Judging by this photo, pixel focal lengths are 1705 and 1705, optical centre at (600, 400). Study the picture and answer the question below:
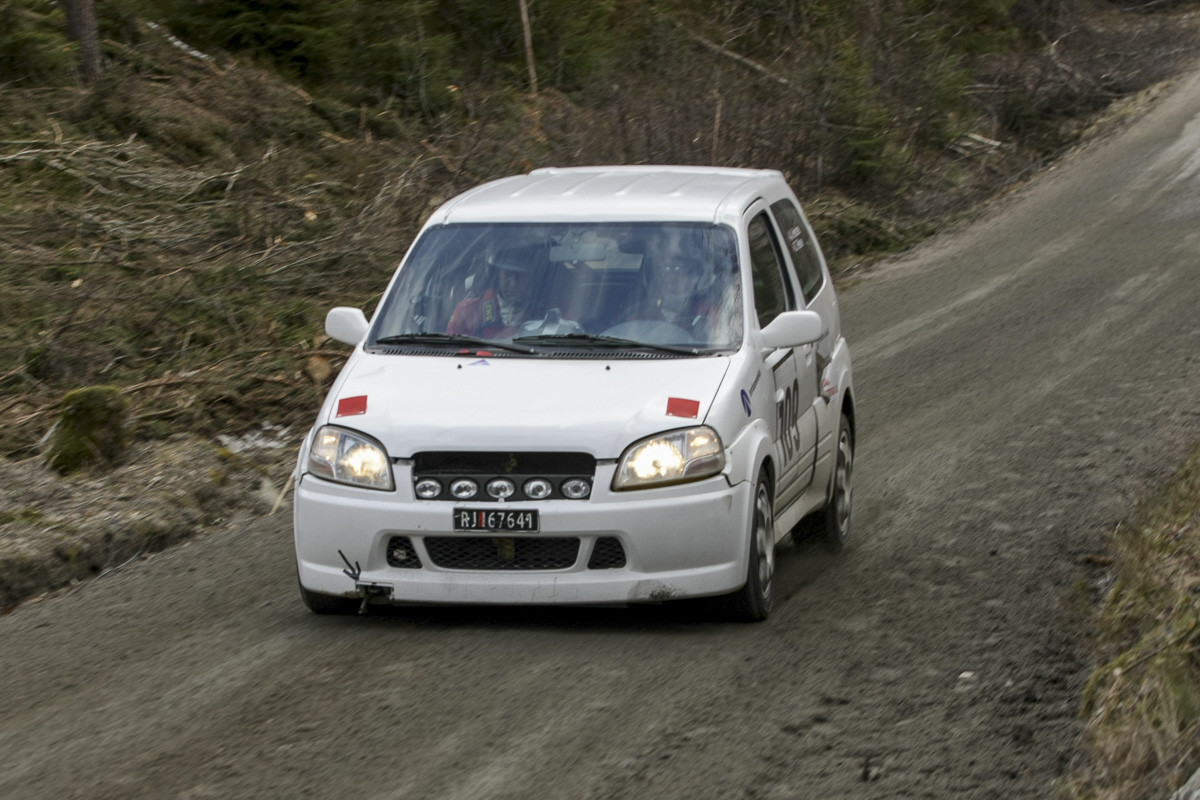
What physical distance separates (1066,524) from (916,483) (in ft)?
4.37

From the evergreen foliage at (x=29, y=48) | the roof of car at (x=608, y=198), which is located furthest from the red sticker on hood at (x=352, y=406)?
the evergreen foliage at (x=29, y=48)

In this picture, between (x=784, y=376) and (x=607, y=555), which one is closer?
(x=607, y=555)

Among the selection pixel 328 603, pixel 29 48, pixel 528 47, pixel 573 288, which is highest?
pixel 29 48

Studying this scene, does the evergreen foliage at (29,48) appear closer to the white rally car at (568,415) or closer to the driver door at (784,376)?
the white rally car at (568,415)

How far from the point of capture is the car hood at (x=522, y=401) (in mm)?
6469

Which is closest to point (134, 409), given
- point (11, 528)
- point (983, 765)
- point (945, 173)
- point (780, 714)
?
point (11, 528)

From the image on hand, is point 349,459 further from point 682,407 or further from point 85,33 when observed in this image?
point 85,33

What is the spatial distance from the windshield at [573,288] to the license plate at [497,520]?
3.05ft

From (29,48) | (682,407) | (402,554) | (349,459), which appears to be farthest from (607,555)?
(29,48)

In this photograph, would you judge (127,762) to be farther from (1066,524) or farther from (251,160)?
(251,160)

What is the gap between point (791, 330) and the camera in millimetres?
7281

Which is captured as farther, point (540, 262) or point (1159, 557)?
point (540, 262)

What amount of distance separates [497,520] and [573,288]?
52.9 inches

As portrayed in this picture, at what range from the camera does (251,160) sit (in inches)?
771
